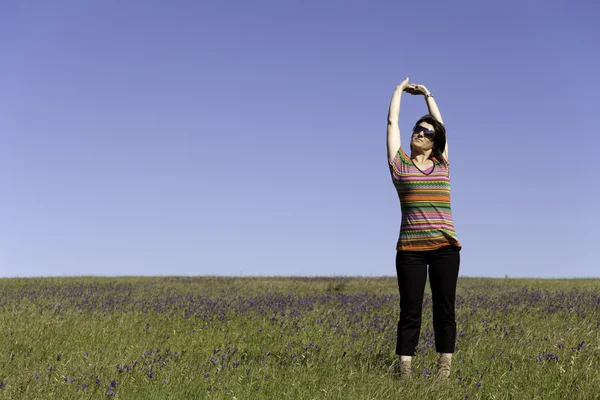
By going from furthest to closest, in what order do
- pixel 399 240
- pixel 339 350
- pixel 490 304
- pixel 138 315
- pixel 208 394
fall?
pixel 490 304, pixel 138 315, pixel 339 350, pixel 399 240, pixel 208 394

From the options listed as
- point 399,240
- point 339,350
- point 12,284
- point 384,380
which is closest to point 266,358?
point 339,350

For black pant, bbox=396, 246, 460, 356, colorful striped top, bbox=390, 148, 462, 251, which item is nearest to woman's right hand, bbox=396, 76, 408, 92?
colorful striped top, bbox=390, 148, 462, 251

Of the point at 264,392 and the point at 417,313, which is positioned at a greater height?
the point at 417,313

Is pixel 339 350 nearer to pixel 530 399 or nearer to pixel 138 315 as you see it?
pixel 530 399

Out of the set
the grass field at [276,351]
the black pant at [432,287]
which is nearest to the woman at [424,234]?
the black pant at [432,287]

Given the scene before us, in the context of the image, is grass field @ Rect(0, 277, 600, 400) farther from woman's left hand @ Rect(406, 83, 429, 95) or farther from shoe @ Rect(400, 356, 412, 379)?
woman's left hand @ Rect(406, 83, 429, 95)

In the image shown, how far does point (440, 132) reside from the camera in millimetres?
4949

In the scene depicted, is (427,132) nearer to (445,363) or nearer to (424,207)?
(424,207)

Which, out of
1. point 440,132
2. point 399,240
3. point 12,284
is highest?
point 440,132

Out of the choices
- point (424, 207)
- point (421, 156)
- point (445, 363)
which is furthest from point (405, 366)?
point (421, 156)

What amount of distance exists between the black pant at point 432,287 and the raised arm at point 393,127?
2.86ft

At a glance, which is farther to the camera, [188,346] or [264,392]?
[188,346]

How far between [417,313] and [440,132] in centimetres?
155

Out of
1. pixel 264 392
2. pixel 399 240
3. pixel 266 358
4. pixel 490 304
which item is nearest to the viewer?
pixel 264 392
